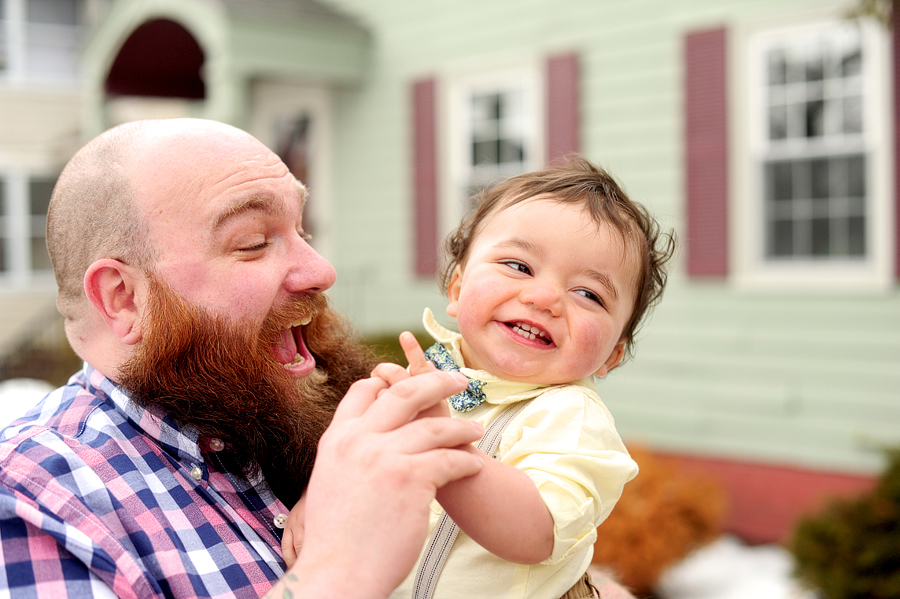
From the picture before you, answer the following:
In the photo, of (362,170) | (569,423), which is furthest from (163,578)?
(362,170)

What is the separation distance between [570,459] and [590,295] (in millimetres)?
370

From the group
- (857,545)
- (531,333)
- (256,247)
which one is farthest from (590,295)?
(857,545)

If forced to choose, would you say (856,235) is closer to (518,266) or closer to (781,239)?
(781,239)

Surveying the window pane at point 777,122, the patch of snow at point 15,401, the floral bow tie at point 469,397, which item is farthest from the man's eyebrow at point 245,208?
the window pane at point 777,122

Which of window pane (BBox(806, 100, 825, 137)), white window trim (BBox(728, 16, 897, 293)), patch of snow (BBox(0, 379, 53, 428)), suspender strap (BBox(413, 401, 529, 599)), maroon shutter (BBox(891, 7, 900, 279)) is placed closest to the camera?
suspender strap (BBox(413, 401, 529, 599))

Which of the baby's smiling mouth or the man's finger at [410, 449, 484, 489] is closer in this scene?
the man's finger at [410, 449, 484, 489]

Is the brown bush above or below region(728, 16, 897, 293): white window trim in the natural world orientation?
below

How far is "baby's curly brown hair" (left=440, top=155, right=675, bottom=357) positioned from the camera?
1742mm

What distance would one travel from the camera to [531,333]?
5.42 feet

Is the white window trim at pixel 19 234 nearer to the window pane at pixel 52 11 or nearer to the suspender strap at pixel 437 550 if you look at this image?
the window pane at pixel 52 11

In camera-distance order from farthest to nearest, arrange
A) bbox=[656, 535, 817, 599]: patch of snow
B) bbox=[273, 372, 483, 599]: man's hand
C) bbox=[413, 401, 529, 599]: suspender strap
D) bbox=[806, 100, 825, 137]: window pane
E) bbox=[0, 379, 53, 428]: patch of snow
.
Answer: bbox=[806, 100, 825, 137]: window pane < bbox=[656, 535, 817, 599]: patch of snow < bbox=[0, 379, 53, 428]: patch of snow < bbox=[413, 401, 529, 599]: suspender strap < bbox=[273, 372, 483, 599]: man's hand

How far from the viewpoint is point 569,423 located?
1521 millimetres

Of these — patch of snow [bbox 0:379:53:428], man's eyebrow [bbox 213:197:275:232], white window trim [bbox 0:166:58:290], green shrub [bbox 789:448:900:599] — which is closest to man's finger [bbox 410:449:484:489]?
man's eyebrow [bbox 213:197:275:232]

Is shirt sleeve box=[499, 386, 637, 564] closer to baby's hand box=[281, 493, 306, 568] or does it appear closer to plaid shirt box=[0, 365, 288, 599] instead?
baby's hand box=[281, 493, 306, 568]
